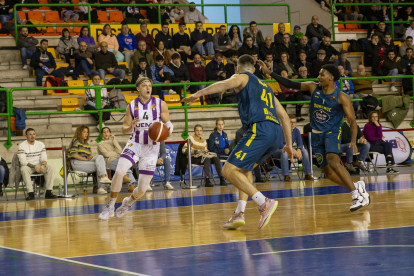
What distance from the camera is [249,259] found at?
4.33 metres

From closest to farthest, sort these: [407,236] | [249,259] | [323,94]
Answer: [249,259], [407,236], [323,94]

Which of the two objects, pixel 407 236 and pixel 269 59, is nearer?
pixel 407 236

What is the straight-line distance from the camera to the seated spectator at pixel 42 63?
15.0m

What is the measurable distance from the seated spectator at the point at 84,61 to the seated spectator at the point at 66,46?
0.36 metres

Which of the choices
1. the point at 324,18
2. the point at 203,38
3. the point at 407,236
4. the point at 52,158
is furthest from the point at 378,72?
the point at 407,236

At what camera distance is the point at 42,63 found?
15.0m

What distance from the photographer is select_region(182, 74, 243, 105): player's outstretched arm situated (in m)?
5.46

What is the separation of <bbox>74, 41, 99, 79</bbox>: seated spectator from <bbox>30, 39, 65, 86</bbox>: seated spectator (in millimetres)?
641

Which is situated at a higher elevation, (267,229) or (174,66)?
(174,66)

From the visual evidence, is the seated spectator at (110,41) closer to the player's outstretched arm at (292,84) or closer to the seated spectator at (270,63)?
the seated spectator at (270,63)

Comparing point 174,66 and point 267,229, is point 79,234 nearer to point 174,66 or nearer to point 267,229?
point 267,229

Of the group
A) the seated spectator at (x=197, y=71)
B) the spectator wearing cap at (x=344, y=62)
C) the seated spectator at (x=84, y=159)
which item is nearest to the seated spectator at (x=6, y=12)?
the seated spectator at (x=197, y=71)

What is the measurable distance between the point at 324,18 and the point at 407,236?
16.9 m

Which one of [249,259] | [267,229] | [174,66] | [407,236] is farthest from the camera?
[174,66]
